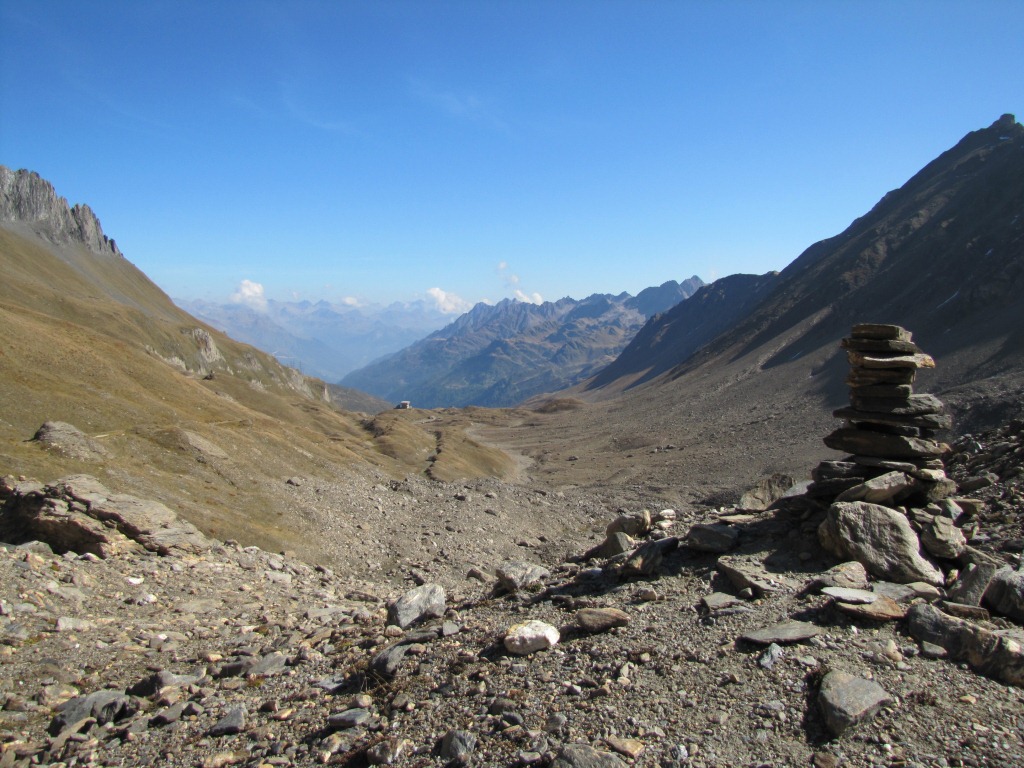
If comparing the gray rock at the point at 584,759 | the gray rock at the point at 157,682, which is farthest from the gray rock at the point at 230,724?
the gray rock at the point at 584,759

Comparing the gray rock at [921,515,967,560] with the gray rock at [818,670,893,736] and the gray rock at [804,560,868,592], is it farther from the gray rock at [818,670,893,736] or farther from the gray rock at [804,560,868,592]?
the gray rock at [818,670,893,736]

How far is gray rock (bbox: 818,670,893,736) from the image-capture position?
29.5ft

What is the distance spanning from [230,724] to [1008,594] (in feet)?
50.4

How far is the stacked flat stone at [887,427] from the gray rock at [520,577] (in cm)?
857

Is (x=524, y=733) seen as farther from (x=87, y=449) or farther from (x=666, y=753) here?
(x=87, y=449)

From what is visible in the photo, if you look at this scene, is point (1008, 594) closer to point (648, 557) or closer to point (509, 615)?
point (648, 557)

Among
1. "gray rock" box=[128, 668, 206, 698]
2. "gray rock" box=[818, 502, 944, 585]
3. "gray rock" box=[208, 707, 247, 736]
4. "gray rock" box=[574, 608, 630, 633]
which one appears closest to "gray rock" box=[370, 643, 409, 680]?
"gray rock" box=[208, 707, 247, 736]

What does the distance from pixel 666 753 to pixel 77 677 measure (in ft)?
43.2

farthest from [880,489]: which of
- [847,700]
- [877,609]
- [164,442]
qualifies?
[164,442]

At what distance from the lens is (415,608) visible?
1656 cm

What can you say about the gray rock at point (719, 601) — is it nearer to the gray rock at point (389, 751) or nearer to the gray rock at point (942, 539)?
the gray rock at point (942, 539)

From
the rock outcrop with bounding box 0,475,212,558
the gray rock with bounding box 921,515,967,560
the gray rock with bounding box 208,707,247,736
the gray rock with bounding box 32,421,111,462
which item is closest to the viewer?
the gray rock with bounding box 208,707,247,736

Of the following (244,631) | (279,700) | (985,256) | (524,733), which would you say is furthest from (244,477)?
(985,256)

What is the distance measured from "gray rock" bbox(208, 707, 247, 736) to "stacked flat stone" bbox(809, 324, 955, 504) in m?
15.5
